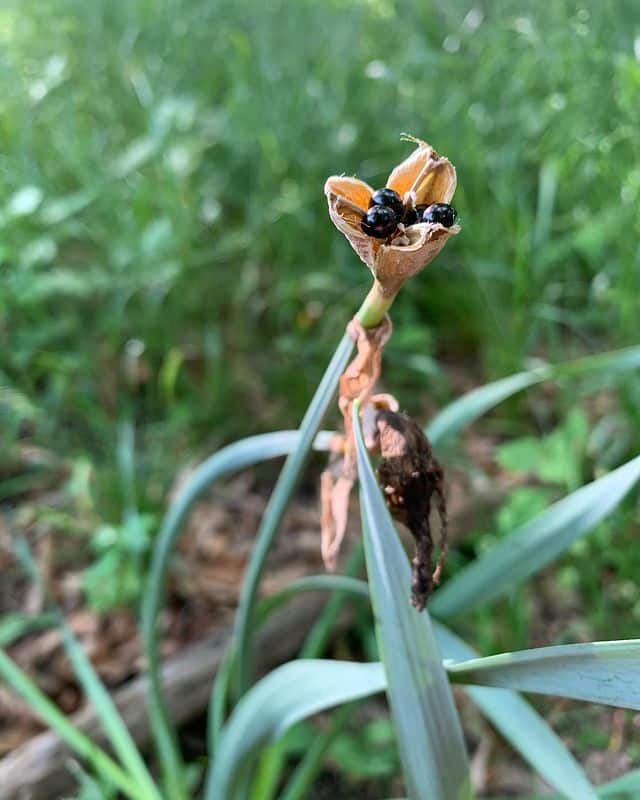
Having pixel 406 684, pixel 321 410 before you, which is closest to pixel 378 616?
pixel 406 684

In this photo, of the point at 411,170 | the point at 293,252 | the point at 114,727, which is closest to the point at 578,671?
the point at 411,170

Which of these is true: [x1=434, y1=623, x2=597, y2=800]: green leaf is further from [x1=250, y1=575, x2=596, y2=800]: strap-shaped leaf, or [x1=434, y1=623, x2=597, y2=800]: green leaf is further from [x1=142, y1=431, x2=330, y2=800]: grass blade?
[x1=142, y1=431, x2=330, y2=800]: grass blade

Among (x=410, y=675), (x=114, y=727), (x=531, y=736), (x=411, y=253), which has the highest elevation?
(x=411, y=253)

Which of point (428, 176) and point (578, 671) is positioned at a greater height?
point (428, 176)

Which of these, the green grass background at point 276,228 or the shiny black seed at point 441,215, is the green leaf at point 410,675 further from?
the green grass background at point 276,228

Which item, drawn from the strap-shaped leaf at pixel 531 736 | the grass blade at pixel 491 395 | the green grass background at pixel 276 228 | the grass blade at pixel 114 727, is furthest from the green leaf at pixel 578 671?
the green grass background at pixel 276 228

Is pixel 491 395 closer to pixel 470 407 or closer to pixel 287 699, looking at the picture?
pixel 470 407

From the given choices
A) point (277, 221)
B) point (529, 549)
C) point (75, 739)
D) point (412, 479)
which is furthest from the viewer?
point (277, 221)
